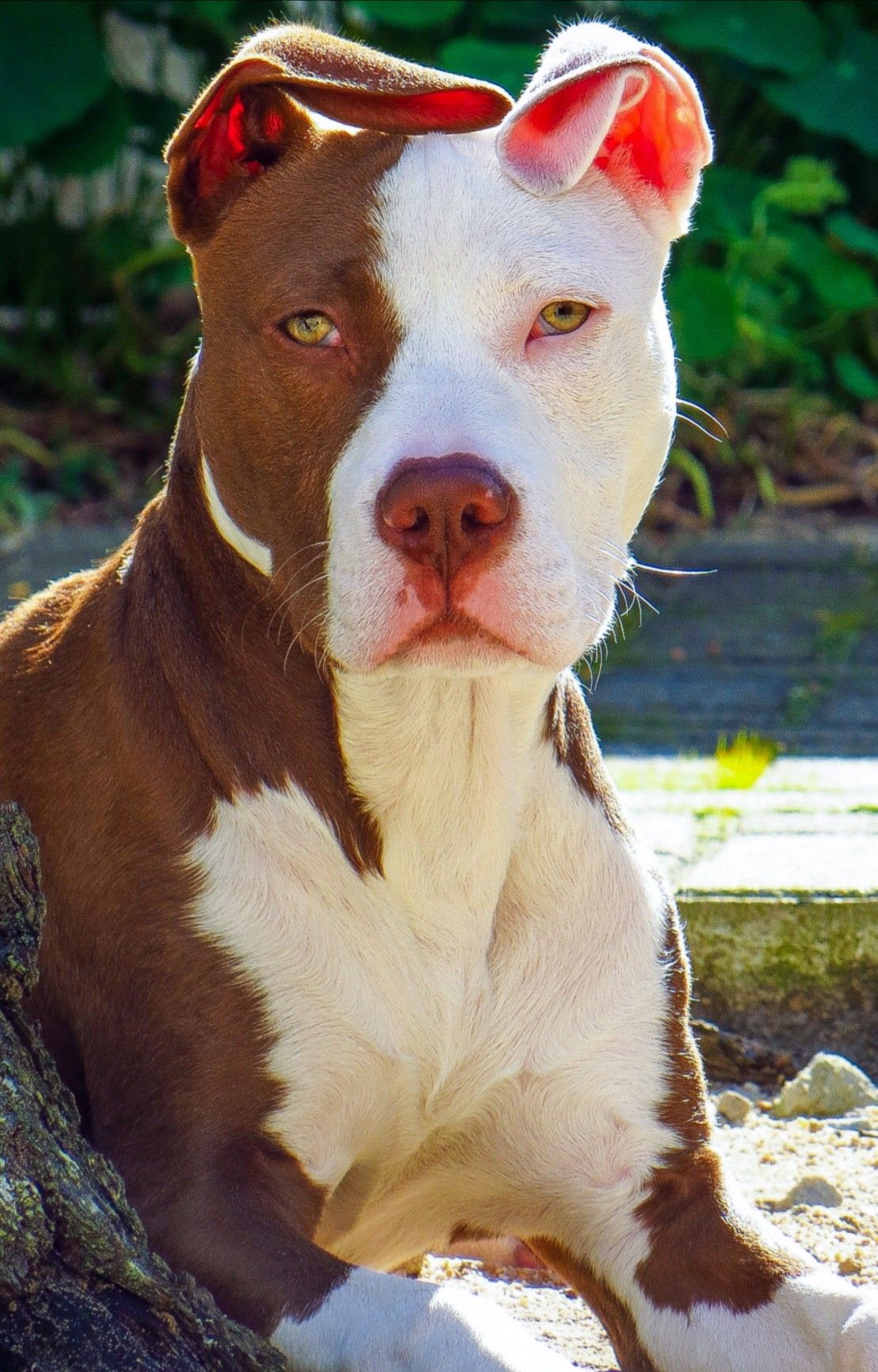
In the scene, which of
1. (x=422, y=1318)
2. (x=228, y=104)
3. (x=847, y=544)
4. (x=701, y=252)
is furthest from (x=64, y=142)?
(x=422, y=1318)

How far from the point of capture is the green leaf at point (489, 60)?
7.76 meters

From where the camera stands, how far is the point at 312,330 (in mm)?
2445

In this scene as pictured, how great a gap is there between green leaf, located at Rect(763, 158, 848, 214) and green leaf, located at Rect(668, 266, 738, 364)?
0.39m

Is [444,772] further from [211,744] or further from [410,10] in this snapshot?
[410,10]

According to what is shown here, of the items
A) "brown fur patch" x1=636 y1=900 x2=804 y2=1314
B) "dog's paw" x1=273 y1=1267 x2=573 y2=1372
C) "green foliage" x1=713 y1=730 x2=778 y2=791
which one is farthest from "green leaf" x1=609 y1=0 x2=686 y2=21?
"dog's paw" x1=273 y1=1267 x2=573 y2=1372

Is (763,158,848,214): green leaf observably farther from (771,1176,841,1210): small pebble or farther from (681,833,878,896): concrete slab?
(771,1176,841,1210): small pebble

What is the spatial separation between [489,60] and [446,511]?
19.9ft

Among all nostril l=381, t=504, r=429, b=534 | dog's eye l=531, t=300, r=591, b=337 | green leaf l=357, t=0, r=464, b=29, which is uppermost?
dog's eye l=531, t=300, r=591, b=337

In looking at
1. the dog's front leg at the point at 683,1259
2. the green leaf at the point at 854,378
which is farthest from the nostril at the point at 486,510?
the green leaf at the point at 854,378

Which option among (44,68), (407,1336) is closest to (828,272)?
(44,68)

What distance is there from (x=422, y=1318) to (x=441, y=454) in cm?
95

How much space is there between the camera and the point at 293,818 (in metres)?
2.58

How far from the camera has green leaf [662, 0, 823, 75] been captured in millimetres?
7922

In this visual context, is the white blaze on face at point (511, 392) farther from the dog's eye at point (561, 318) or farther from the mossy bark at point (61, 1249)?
the mossy bark at point (61, 1249)
